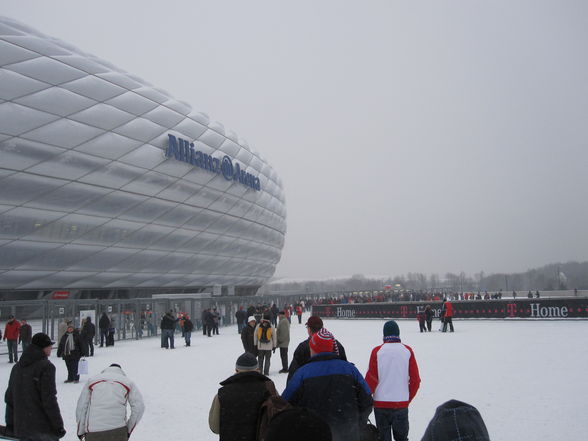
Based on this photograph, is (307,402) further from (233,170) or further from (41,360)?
(233,170)

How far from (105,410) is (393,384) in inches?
105

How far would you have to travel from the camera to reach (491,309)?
2727 cm

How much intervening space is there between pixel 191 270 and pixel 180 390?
100 feet

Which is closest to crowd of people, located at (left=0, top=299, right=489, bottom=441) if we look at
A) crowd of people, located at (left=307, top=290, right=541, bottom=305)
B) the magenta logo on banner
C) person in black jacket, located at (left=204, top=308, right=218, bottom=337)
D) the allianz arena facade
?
person in black jacket, located at (left=204, top=308, right=218, bottom=337)

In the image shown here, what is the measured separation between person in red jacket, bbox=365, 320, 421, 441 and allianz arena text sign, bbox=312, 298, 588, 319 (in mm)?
23573

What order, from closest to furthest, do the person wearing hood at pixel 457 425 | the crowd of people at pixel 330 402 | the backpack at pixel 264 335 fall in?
the person wearing hood at pixel 457 425
the crowd of people at pixel 330 402
the backpack at pixel 264 335

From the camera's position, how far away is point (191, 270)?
3978cm

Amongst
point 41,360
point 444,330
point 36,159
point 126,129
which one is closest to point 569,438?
point 41,360

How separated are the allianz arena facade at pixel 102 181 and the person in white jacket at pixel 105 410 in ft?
83.4

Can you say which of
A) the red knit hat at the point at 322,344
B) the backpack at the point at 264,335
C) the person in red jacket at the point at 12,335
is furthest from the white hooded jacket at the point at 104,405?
the person in red jacket at the point at 12,335

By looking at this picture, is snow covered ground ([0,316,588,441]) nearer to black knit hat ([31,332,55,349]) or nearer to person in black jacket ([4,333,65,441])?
person in black jacket ([4,333,65,441])

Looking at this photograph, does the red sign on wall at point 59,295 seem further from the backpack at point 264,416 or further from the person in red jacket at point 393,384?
the backpack at point 264,416

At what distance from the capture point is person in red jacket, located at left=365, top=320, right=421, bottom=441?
4.91 metres

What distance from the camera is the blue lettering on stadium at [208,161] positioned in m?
35.3
